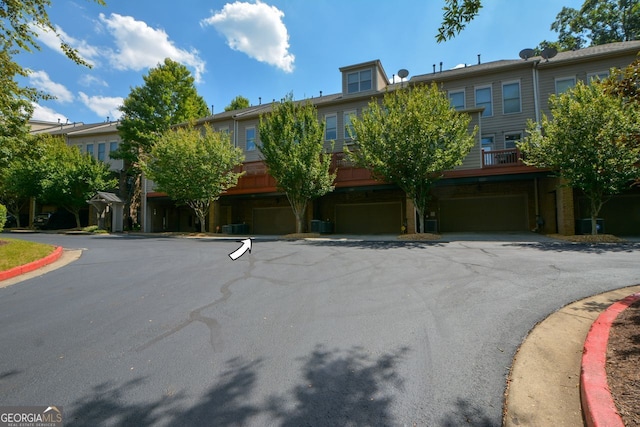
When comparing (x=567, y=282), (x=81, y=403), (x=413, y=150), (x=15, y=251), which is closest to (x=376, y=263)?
A: (x=567, y=282)

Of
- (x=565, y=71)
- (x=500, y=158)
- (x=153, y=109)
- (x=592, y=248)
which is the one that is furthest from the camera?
(x=153, y=109)

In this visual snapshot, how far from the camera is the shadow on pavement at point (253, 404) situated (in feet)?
7.80

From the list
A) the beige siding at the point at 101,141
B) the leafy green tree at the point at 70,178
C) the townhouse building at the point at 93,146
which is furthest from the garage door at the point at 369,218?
the beige siding at the point at 101,141

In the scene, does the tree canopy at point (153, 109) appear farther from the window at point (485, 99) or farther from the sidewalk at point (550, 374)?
the sidewalk at point (550, 374)

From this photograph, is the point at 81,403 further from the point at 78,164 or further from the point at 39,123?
the point at 39,123

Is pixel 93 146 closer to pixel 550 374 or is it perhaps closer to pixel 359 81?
pixel 359 81

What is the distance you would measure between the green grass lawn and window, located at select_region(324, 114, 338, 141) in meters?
17.7

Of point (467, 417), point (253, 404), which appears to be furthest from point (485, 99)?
point (253, 404)

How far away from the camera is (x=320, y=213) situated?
23.9 meters

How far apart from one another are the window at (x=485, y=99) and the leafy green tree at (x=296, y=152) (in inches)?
410

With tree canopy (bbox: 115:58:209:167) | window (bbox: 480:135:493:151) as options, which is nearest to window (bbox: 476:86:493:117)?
window (bbox: 480:135:493:151)

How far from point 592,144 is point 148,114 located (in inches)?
1286

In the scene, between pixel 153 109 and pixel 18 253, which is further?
pixel 153 109

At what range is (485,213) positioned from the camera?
2072 centimetres
